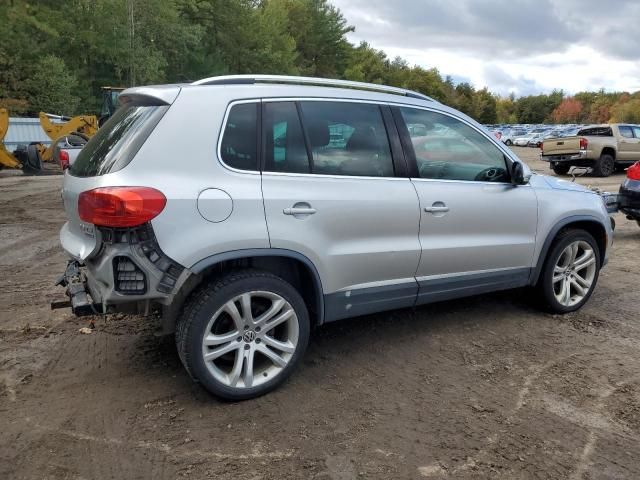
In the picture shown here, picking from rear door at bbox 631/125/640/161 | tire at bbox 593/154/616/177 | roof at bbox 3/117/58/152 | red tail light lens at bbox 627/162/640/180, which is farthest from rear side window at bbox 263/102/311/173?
roof at bbox 3/117/58/152

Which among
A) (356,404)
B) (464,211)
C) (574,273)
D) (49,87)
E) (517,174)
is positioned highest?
(49,87)

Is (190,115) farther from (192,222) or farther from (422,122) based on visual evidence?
(422,122)

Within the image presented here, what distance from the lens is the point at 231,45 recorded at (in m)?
48.4

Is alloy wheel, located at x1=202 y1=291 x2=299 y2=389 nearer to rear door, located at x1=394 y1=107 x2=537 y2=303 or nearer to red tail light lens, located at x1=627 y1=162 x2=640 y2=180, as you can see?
rear door, located at x1=394 y1=107 x2=537 y2=303

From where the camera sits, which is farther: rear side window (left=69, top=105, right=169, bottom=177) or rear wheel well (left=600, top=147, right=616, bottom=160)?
rear wheel well (left=600, top=147, right=616, bottom=160)

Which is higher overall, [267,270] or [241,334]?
[267,270]

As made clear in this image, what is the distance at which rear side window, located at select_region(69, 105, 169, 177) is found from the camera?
10.1 ft

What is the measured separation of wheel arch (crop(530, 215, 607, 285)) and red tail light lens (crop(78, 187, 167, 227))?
318cm

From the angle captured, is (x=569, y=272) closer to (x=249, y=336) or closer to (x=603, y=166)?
(x=249, y=336)

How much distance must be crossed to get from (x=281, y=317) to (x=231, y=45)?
49.0m

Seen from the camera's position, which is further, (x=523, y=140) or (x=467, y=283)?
(x=523, y=140)

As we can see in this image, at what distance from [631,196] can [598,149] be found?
11.1 m

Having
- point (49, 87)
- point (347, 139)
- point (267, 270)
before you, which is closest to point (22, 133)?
point (49, 87)

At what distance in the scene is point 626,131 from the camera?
18172 millimetres
